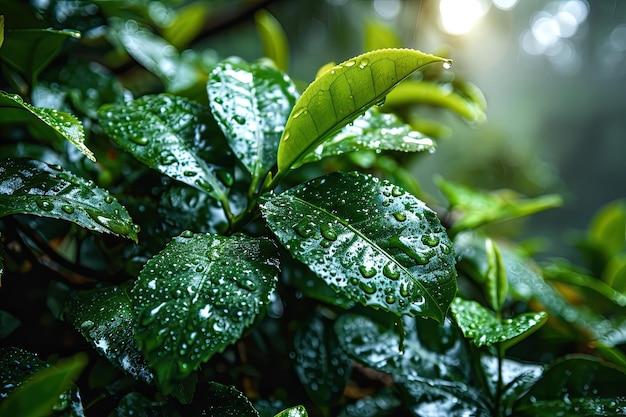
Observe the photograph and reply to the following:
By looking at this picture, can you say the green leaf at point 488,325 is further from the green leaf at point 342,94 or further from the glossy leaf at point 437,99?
the glossy leaf at point 437,99

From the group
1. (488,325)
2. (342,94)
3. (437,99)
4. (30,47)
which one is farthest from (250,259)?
(437,99)

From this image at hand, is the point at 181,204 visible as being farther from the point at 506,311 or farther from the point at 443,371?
the point at 506,311

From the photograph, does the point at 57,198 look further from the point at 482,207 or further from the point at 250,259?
the point at 482,207

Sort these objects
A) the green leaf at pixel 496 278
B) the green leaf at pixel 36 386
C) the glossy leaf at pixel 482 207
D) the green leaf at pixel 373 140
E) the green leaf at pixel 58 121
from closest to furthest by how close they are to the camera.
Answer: the green leaf at pixel 36 386
the green leaf at pixel 58 121
the green leaf at pixel 373 140
the green leaf at pixel 496 278
the glossy leaf at pixel 482 207

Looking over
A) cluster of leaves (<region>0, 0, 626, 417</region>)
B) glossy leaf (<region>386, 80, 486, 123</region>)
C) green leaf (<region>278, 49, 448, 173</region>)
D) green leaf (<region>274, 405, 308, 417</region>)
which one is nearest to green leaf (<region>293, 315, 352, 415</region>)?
cluster of leaves (<region>0, 0, 626, 417</region>)

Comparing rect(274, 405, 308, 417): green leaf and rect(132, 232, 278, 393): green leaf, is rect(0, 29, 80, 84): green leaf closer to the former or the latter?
rect(132, 232, 278, 393): green leaf

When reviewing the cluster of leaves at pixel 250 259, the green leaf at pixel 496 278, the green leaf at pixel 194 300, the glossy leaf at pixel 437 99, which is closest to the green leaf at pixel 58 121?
the cluster of leaves at pixel 250 259

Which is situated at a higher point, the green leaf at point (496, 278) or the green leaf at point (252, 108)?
the green leaf at point (252, 108)
